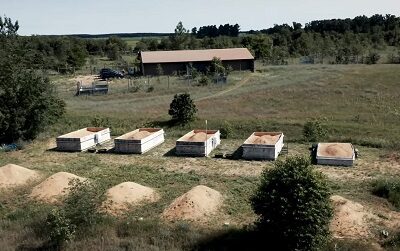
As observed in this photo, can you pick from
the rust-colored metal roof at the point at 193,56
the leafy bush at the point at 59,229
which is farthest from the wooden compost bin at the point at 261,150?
the rust-colored metal roof at the point at 193,56

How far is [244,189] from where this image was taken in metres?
20.7

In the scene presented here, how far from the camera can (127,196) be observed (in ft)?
62.5

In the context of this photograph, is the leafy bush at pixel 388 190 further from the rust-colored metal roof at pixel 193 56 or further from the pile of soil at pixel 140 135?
the rust-colored metal roof at pixel 193 56

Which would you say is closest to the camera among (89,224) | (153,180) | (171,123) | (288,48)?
(89,224)

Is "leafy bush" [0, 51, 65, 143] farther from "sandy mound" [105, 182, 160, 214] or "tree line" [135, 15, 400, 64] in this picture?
"tree line" [135, 15, 400, 64]

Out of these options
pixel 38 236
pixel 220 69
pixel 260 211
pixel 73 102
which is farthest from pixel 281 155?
pixel 220 69

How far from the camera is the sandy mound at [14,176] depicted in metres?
21.3

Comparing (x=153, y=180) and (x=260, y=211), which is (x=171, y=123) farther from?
(x=260, y=211)

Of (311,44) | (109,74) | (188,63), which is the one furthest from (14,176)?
(311,44)

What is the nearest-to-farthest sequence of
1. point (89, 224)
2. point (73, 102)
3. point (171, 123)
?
point (89, 224) < point (171, 123) < point (73, 102)

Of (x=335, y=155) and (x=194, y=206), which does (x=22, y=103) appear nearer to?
(x=194, y=206)

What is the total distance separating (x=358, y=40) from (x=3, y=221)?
259ft

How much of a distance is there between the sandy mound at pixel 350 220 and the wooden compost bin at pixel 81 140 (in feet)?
55.6

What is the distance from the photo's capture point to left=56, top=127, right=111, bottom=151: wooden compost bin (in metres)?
29.0
